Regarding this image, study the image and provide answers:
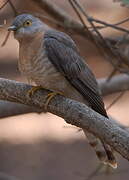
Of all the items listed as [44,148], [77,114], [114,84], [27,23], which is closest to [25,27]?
[27,23]

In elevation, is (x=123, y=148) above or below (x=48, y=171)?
above

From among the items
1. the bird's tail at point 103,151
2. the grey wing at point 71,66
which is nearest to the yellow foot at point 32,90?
the grey wing at point 71,66

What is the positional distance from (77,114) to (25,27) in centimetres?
88

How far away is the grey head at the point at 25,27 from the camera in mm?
4957

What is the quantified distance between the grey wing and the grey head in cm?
8

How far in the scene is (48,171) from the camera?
7.60 meters

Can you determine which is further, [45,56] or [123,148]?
[45,56]

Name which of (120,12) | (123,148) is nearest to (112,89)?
(123,148)

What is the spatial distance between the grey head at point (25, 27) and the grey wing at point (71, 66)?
0.27ft

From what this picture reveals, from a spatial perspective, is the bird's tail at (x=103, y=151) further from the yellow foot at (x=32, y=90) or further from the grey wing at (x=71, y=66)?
the yellow foot at (x=32, y=90)

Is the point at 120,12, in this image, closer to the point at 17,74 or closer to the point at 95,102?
the point at 17,74

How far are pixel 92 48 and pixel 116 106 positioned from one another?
0.82m

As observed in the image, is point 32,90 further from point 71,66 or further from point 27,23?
point 27,23

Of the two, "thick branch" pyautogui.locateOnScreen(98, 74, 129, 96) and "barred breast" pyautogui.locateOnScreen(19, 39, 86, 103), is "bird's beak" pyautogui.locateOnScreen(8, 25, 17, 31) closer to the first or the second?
"barred breast" pyautogui.locateOnScreen(19, 39, 86, 103)
